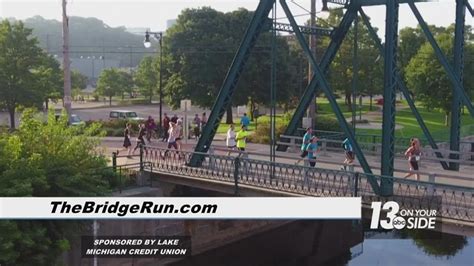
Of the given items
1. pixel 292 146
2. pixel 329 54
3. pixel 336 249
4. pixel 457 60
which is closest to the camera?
pixel 457 60

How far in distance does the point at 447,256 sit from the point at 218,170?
29.5 ft

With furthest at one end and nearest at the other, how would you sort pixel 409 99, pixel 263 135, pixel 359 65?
pixel 359 65
pixel 263 135
pixel 409 99

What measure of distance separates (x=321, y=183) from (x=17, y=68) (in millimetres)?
24984

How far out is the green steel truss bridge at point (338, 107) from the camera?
579 inches

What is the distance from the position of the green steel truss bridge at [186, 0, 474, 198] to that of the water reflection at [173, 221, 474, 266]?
321 centimetres

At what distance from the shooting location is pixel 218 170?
58.3ft

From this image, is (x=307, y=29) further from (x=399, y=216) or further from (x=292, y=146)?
(x=399, y=216)

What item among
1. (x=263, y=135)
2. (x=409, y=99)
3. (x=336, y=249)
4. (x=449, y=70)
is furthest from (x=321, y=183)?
(x=263, y=135)

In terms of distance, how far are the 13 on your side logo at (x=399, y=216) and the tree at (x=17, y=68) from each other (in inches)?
1008

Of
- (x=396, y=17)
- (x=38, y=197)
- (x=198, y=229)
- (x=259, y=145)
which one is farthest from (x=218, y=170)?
(x=259, y=145)

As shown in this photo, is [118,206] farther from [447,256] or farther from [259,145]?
[259,145]

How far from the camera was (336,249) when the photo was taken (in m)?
22.1

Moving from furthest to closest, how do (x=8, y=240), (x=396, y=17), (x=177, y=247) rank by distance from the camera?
(x=177, y=247) → (x=396, y=17) → (x=8, y=240)

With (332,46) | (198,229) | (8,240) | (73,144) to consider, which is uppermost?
(332,46)
